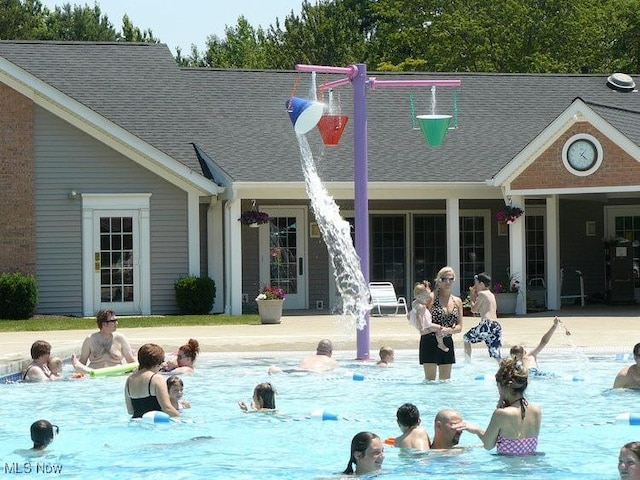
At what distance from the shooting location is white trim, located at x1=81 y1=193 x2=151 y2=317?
26.0m

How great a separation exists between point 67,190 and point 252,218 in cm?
387

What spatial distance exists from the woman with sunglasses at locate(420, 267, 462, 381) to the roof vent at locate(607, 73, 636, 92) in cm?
1800

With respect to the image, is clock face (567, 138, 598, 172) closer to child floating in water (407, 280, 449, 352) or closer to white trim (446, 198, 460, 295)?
white trim (446, 198, 460, 295)

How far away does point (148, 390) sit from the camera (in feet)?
40.0

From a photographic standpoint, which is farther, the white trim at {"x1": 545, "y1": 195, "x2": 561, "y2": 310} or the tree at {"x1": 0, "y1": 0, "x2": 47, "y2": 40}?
the tree at {"x1": 0, "y1": 0, "x2": 47, "y2": 40}

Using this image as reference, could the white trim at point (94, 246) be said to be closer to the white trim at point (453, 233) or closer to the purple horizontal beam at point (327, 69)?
the white trim at point (453, 233)

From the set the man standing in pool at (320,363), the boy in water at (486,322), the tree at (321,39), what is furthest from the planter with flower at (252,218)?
the tree at (321,39)

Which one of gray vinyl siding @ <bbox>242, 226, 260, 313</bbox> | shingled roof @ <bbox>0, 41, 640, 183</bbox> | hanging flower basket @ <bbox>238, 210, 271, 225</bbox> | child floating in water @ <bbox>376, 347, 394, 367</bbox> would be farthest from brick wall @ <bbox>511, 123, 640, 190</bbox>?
child floating in water @ <bbox>376, 347, 394, 367</bbox>

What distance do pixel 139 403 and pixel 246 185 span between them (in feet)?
44.8

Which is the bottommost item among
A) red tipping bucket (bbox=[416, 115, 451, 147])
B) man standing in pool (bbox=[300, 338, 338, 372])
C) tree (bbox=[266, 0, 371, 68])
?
man standing in pool (bbox=[300, 338, 338, 372])

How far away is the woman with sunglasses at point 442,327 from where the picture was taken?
48.7 feet

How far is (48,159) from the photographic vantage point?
26.1 m

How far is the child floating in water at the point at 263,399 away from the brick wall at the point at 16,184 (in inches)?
534

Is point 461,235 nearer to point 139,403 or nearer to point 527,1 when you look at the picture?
point 139,403
